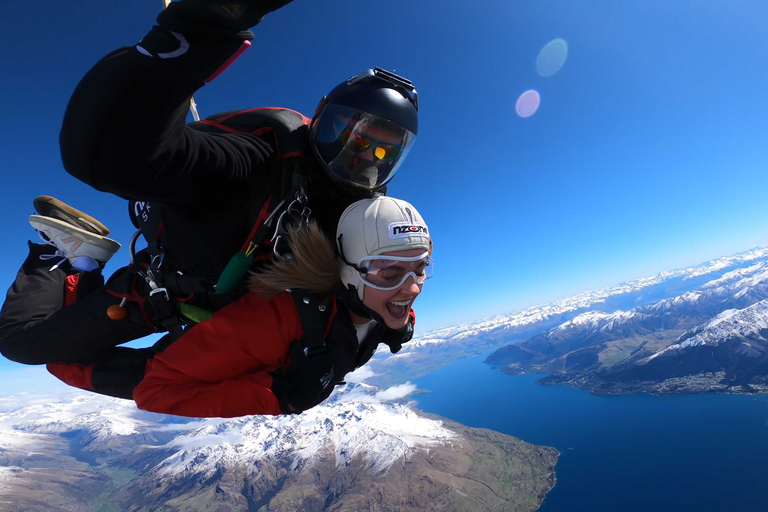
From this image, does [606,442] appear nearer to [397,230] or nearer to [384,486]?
[384,486]

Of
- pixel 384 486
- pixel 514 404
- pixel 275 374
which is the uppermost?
pixel 275 374

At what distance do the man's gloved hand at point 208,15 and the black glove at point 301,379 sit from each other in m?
2.26

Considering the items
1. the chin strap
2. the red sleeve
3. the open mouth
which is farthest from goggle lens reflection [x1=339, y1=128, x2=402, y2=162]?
the red sleeve

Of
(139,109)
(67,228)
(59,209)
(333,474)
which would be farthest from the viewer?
(333,474)

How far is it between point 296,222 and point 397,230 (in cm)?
83

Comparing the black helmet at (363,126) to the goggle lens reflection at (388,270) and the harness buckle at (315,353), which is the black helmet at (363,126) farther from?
the harness buckle at (315,353)

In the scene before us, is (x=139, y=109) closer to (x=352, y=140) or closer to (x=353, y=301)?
(x=352, y=140)

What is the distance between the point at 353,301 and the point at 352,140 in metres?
1.34

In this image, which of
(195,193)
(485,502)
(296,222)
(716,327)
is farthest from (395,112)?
(716,327)

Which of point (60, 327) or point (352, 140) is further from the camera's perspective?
point (60, 327)

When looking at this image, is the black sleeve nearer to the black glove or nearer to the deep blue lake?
the black glove

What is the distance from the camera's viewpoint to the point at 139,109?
3.77 feet

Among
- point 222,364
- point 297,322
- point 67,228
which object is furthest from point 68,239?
point 297,322

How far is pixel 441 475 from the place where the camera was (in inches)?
4975
